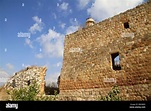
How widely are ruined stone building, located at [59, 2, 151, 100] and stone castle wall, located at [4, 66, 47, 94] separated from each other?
2.45 meters

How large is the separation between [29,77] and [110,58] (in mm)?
6451

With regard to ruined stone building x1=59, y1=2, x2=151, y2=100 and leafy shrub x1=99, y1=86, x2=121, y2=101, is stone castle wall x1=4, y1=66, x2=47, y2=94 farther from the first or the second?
leafy shrub x1=99, y1=86, x2=121, y2=101

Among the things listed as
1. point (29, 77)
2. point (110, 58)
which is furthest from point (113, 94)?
point (29, 77)

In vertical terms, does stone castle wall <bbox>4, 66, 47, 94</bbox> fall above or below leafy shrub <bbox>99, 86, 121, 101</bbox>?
above

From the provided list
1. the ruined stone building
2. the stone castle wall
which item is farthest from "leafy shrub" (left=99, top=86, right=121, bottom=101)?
the stone castle wall

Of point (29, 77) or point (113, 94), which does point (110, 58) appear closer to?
point (113, 94)

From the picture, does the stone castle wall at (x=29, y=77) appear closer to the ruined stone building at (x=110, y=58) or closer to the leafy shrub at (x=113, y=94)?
the ruined stone building at (x=110, y=58)

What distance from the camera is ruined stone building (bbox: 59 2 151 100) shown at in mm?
7484

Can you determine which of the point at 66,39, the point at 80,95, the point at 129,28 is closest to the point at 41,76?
the point at 66,39

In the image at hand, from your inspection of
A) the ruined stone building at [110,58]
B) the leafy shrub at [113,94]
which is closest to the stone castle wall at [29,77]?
the ruined stone building at [110,58]
